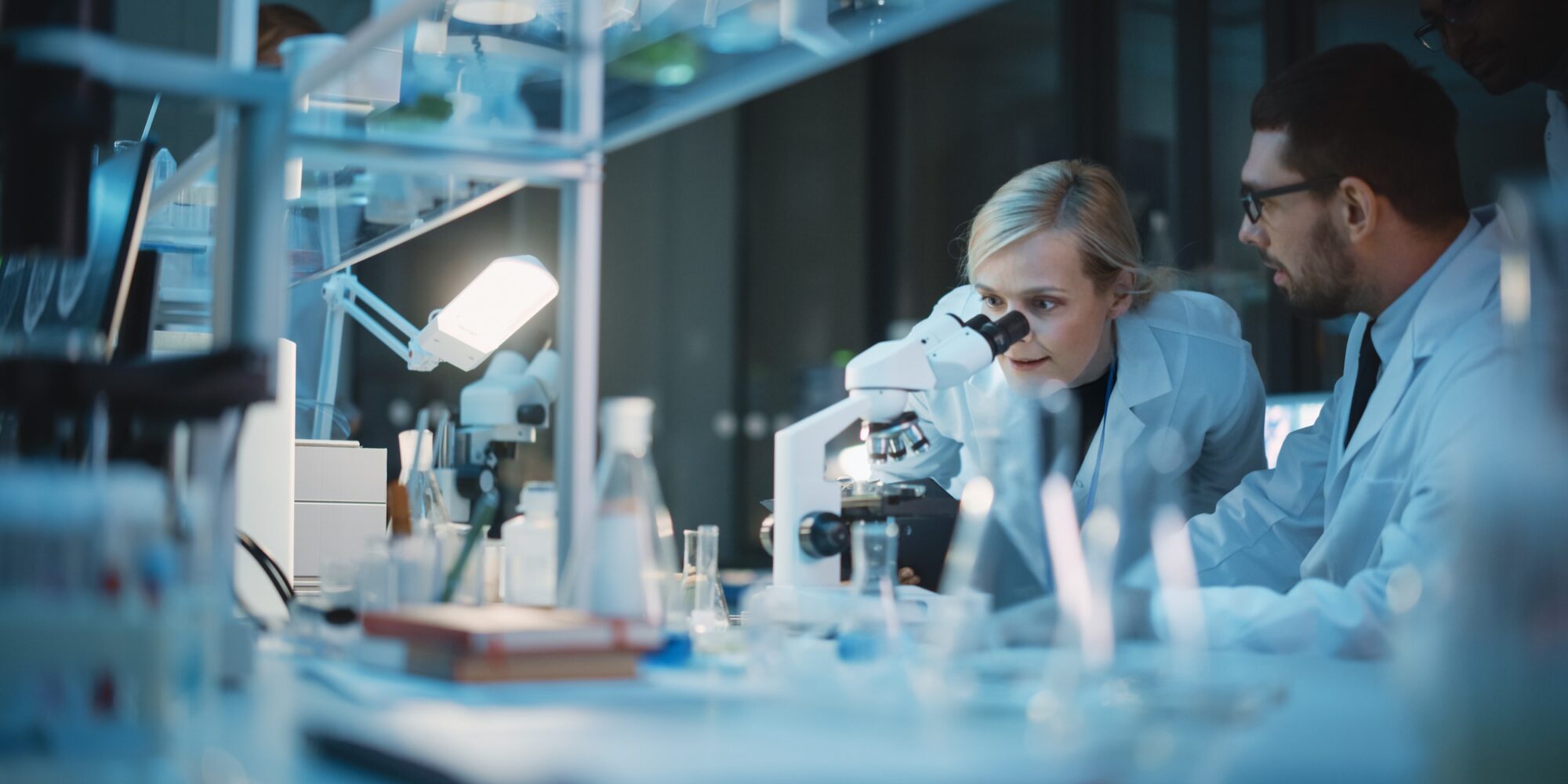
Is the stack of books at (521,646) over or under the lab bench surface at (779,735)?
over

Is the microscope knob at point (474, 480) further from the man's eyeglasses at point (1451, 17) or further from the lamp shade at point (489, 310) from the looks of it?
the man's eyeglasses at point (1451, 17)

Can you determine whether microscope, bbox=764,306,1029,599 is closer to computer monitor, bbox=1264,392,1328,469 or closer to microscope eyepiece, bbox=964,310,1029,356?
microscope eyepiece, bbox=964,310,1029,356

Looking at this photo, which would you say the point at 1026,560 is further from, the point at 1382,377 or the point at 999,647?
the point at 1382,377

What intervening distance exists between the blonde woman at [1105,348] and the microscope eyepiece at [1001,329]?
0.94ft

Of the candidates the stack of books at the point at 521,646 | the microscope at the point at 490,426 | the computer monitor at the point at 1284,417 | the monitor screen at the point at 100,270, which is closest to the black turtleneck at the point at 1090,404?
the computer monitor at the point at 1284,417

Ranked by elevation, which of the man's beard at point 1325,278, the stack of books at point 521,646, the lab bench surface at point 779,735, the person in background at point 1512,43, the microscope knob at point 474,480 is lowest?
the lab bench surface at point 779,735

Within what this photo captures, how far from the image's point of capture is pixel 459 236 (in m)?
5.70

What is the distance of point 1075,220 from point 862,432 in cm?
92

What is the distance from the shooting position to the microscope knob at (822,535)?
1.67 m

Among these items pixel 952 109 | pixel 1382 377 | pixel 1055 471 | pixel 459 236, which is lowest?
pixel 1055 471

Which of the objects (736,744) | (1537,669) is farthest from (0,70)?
(1537,669)

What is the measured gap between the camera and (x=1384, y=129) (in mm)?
2121

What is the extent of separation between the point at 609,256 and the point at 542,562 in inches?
202

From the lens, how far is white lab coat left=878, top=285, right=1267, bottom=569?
2613mm
